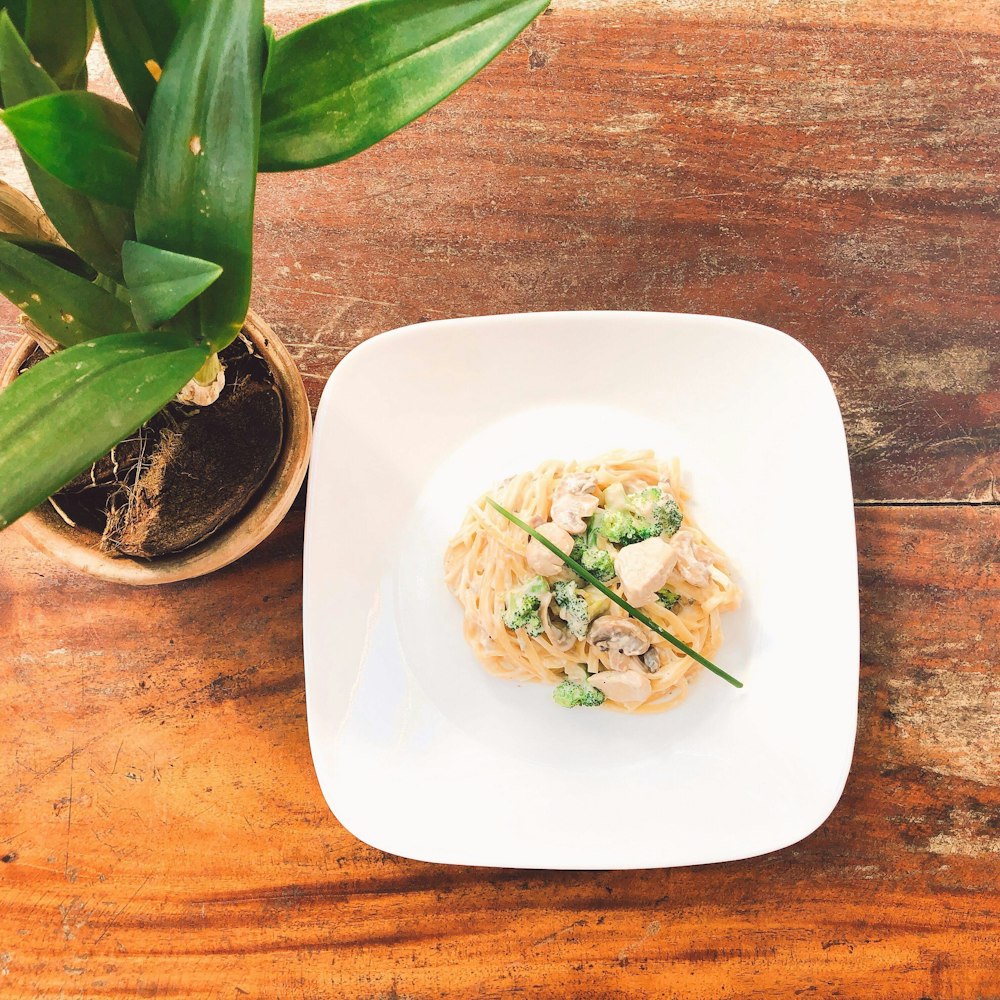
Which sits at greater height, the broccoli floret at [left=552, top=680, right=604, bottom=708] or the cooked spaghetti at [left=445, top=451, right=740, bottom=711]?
the cooked spaghetti at [left=445, top=451, right=740, bottom=711]

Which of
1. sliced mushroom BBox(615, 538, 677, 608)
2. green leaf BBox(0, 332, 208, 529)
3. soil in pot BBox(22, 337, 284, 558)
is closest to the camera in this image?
green leaf BBox(0, 332, 208, 529)

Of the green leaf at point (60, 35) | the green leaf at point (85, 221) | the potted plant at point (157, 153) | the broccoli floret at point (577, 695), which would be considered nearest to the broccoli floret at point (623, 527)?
the broccoli floret at point (577, 695)

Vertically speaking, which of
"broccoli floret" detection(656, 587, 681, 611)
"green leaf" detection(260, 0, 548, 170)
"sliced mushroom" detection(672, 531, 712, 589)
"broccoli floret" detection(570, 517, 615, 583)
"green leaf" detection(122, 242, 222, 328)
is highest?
"green leaf" detection(260, 0, 548, 170)

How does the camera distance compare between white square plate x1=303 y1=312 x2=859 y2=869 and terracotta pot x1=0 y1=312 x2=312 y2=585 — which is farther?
white square plate x1=303 y1=312 x2=859 y2=869

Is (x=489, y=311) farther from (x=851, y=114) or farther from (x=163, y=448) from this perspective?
(x=851, y=114)

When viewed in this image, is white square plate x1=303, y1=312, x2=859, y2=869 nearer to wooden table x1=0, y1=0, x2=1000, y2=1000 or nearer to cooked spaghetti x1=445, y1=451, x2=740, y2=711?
cooked spaghetti x1=445, y1=451, x2=740, y2=711

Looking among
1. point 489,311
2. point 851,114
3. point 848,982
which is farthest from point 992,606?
point 489,311

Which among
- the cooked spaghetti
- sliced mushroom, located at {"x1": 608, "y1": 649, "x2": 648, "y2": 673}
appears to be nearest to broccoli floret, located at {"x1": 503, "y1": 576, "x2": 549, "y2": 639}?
the cooked spaghetti
